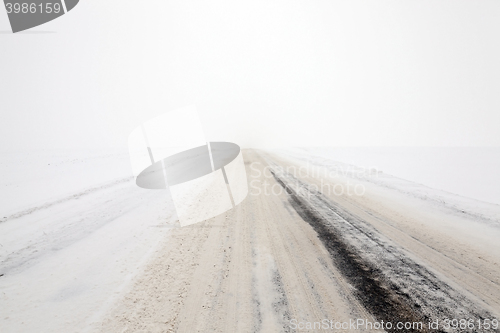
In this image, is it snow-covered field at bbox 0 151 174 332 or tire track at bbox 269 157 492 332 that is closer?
tire track at bbox 269 157 492 332

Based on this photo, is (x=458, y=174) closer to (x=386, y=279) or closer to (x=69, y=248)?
(x=386, y=279)

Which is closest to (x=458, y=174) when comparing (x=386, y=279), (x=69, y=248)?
(x=386, y=279)

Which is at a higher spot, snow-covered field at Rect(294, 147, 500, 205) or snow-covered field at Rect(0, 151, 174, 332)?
snow-covered field at Rect(0, 151, 174, 332)

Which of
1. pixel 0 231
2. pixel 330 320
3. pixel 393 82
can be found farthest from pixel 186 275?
pixel 393 82

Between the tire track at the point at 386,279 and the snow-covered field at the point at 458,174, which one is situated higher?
the tire track at the point at 386,279

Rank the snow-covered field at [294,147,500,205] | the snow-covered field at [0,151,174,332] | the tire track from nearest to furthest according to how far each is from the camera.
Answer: the tire track → the snow-covered field at [0,151,174,332] → the snow-covered field at [294,147,500,205]

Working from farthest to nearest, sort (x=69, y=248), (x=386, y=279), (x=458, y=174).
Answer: (x=458, y=174), (x=69, y=248), (x=386, y=279)

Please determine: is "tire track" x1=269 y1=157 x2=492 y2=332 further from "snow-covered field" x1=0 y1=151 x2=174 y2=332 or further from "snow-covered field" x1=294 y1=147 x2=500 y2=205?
"snow-covered field" x1=294 y1=147 x2=500 y2=205

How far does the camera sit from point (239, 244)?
424cm

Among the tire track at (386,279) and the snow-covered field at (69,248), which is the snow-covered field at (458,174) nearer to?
the tire track at (386,279)

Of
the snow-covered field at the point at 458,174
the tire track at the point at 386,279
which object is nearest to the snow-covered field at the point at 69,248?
the tire track at the point at 386,279

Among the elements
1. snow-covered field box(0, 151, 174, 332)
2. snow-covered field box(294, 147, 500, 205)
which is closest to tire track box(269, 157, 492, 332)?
snow-covered field box(0, 151, 174, 332)

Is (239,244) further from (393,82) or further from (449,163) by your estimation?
(393,82)

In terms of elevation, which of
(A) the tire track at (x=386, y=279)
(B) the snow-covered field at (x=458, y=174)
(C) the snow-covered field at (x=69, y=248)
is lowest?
(B) the snow-covered field at (x=458, y=174)
